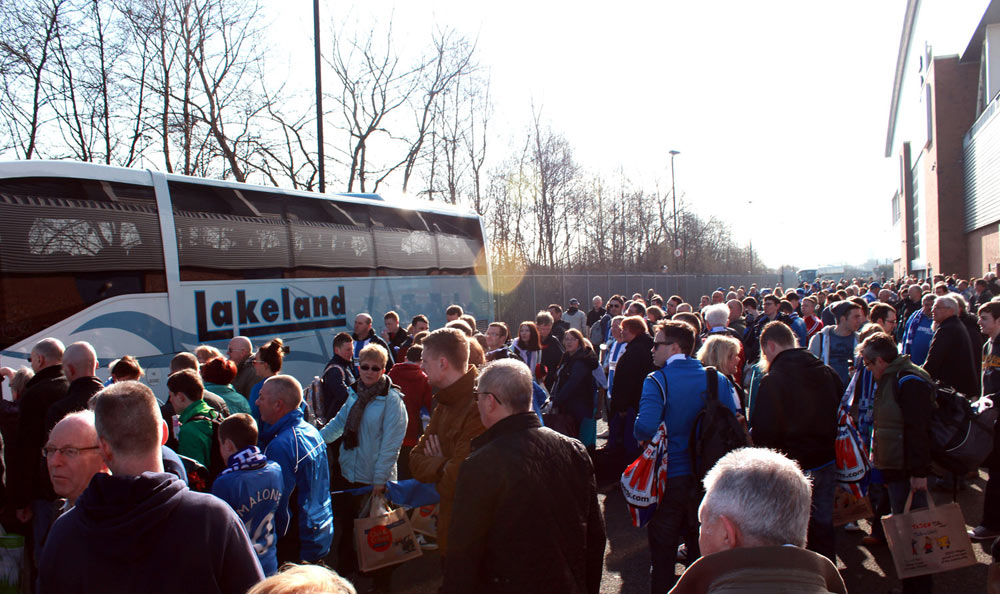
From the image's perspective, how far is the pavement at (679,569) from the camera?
16.0 ft

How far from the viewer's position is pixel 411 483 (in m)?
4.85

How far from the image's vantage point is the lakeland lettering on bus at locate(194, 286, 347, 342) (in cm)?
927

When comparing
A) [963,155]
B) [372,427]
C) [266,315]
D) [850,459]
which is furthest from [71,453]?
[963,155]

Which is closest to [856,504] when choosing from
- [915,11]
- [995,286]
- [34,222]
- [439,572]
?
[439,572]

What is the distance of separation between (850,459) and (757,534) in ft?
10.5

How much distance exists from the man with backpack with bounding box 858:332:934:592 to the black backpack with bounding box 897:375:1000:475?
66mm

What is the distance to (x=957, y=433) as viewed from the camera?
14.6 feet

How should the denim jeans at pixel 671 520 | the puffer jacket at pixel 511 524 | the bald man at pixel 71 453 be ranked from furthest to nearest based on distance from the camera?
the denim jeans at pixel 671 520
the bald man at pixel 71 453
the puffer jacket at pixel 511 524

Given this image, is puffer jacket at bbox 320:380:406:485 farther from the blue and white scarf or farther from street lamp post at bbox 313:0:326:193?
street lamp post at bbox 313:0:326:193

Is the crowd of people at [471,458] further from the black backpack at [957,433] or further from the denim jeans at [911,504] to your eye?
the black backpack at [957,433]

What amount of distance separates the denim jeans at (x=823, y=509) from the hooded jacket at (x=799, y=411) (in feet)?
0.33

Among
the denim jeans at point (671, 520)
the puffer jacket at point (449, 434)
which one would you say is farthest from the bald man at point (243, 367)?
the denim jeans at point (671, 520)

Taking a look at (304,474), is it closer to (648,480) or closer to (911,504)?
(648,480)

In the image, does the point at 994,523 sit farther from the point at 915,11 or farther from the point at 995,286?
the point at 915,11
